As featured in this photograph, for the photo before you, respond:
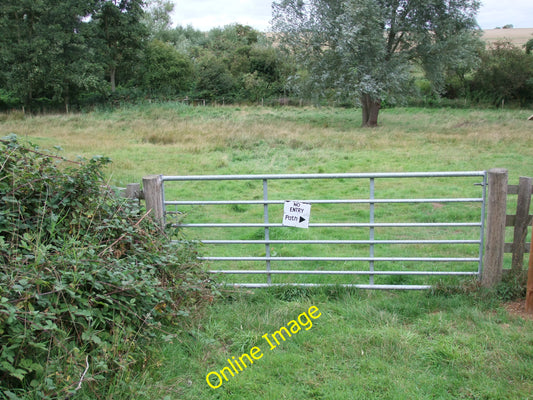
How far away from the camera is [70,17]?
40.0m

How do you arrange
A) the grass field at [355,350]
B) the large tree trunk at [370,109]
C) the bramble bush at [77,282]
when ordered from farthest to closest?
the large tree trunk at [370,109], the grass field at [355,350], the bramble bush at [77,282]

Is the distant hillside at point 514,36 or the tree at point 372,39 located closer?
the tree at point 372,39

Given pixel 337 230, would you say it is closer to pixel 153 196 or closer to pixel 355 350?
pixel 153 196

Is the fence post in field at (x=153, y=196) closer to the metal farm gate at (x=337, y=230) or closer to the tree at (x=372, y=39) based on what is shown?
the metal farm gate at (x=337, y=230)

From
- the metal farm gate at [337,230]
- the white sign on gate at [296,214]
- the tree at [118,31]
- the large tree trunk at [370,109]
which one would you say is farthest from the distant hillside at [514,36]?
the white sign on gate at [296,214]

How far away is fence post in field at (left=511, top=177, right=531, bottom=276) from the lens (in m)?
5.12

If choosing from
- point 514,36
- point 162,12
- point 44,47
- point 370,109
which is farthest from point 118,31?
point 514,36

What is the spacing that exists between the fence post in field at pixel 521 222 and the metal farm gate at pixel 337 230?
363 mm

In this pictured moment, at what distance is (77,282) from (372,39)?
85.0 feet

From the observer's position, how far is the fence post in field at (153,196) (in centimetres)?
543

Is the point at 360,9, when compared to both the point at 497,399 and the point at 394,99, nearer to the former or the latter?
the point at 394,99

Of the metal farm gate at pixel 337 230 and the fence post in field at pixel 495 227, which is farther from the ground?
the fence post in field at pixel 495 227

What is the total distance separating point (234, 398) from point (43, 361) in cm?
140

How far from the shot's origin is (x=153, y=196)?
5.47m
